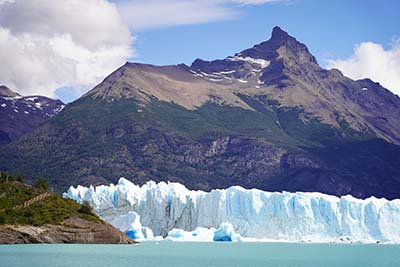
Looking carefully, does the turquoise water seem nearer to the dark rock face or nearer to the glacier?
the dark rock face

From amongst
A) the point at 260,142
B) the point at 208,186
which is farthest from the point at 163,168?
the point at 260,142

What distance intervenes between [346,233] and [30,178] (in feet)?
288

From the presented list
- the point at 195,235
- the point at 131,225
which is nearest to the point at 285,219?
the point at 195,235

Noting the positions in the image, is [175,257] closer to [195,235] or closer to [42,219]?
[42,219]

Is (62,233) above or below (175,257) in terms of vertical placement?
above

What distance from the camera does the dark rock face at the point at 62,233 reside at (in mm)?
65188

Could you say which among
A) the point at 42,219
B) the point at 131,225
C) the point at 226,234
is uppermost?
the point at 131,225

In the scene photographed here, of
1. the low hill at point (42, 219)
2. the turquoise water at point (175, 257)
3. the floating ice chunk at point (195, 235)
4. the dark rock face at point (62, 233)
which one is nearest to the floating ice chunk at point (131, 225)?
the floating ice chunk at point (195, 235)

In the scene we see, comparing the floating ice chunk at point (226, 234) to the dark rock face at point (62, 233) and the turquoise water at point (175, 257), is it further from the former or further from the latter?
the dark rock face at point (62, 233)

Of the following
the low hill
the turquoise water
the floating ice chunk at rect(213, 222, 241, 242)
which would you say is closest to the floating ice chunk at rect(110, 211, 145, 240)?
the floating ice chunk at rect(213, 222, 241, 242)

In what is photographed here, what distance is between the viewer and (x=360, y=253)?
234ft

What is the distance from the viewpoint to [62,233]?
67562 millimetres

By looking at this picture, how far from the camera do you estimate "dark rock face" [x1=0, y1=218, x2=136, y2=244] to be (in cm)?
6519

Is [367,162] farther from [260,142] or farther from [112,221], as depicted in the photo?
[112,221]
